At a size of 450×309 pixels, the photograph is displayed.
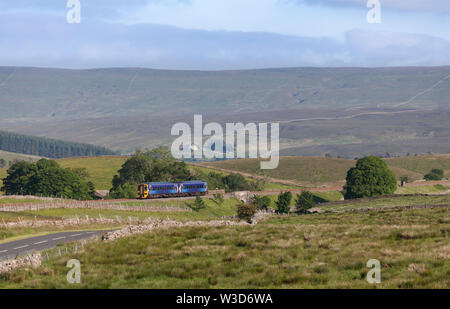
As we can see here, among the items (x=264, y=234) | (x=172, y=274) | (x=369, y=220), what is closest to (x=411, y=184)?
(x=369, y=220)

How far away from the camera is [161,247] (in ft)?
112

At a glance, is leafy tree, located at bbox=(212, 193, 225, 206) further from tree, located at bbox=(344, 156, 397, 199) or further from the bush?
the bush

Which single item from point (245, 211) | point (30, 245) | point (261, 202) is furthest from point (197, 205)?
point (30, 245)

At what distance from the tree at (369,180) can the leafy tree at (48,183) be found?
162ft

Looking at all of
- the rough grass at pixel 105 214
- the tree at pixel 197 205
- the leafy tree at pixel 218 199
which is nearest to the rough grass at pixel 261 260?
the rough grass at pixel 105 214

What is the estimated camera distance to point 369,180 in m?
123

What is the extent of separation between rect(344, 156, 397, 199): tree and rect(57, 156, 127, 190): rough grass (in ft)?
186

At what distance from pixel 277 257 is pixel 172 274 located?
5.51 metres

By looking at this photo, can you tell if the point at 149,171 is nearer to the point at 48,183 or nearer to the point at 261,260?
the point at 48,183

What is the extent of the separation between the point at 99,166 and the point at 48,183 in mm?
63620

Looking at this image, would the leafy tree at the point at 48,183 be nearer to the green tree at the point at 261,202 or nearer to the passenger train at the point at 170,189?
the passenger train at the point at 170,189

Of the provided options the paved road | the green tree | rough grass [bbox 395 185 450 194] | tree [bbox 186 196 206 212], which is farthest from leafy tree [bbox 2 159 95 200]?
rough grass [bbox 395 185 450 194]

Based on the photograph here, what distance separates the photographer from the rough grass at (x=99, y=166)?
155613 millimetres
